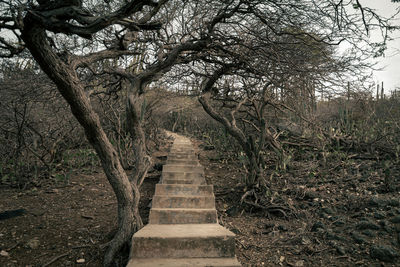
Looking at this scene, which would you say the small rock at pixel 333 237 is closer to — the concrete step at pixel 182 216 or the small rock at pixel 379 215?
the small rock at pixel 379 215

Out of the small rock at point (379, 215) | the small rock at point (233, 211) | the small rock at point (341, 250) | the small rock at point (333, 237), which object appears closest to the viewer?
the small rock at point (341, 250)

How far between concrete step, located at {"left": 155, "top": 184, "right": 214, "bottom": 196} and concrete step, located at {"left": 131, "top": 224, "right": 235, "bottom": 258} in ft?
5.00

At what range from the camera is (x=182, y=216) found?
158 inches

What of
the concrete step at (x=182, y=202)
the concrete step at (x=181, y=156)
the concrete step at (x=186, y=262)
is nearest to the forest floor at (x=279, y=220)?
the concrete step at (x=186, y=262)

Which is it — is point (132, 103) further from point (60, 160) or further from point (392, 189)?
point (392, 189)

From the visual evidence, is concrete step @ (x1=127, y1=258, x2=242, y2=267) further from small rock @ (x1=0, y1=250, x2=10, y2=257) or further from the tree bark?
small rock @ (x1=0, y1=250, x2=10, y2=257)

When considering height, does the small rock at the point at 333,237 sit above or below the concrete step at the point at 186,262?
above

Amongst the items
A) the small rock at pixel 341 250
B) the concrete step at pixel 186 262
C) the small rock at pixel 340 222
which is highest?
the small rock at pixel 340 222

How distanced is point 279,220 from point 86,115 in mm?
3777

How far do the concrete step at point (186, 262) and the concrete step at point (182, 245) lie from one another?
0.22ft

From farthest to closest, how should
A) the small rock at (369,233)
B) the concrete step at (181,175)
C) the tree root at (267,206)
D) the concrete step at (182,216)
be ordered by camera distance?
the concrete step at (181,175)
the tree root at (267,206)
the concrete step at (182,216)
the small rock at (369,233)

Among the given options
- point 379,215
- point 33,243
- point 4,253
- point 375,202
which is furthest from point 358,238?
point 4,253

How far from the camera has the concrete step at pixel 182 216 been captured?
4.00 m

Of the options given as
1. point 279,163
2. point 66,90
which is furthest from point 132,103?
point 279,163
